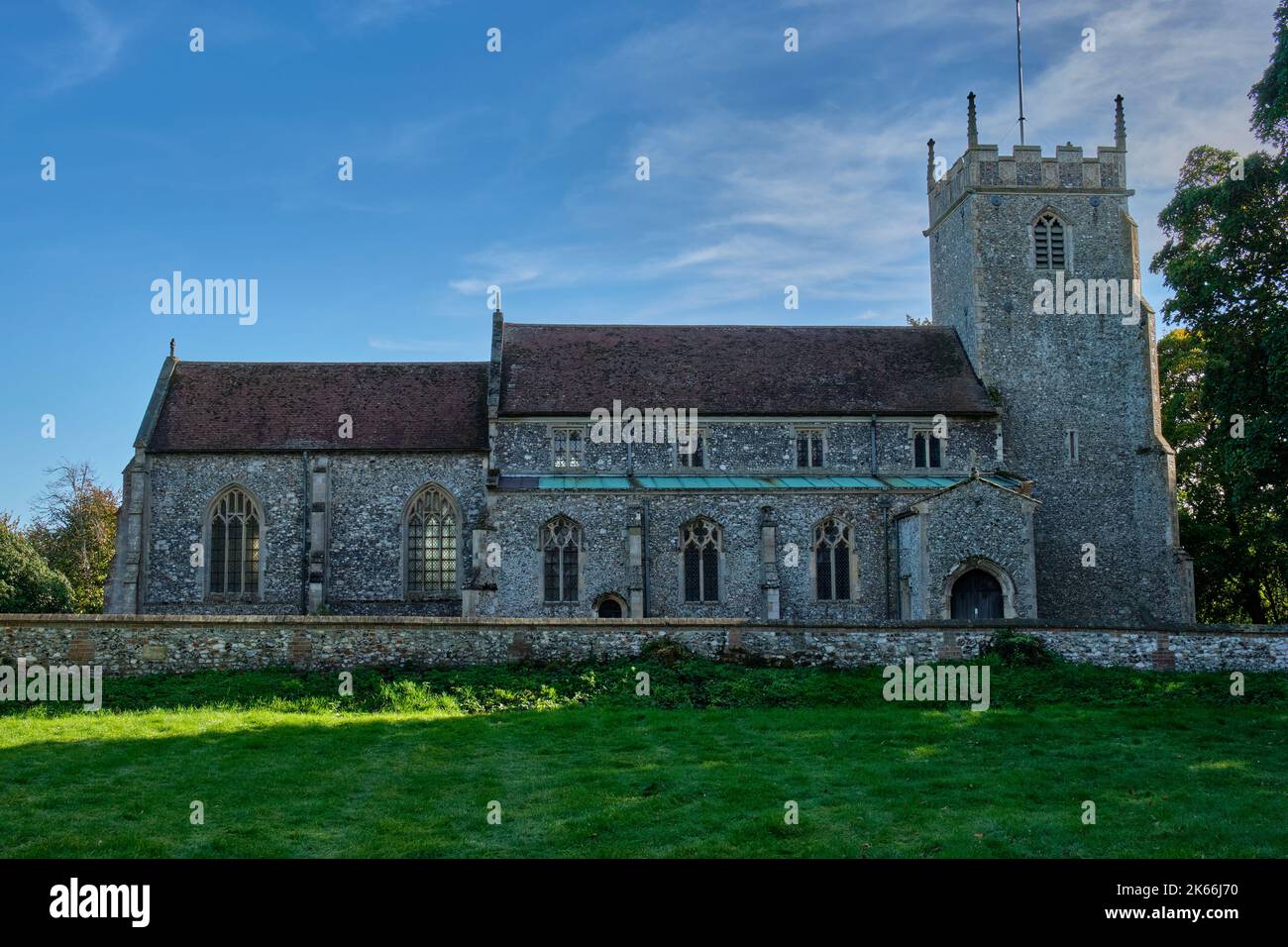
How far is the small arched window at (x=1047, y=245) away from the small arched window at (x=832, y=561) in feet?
40.7

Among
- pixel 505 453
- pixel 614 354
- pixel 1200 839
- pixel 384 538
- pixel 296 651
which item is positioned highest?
pixel 614 354

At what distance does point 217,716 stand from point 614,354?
21.4 metres

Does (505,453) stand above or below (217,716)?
above

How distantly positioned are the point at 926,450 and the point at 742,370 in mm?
6438

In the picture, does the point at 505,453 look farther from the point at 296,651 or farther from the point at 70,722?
the point at 70,722

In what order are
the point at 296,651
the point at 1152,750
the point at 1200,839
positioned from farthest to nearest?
the point at 296,651
the point at 1152,750
the point at 1200,839

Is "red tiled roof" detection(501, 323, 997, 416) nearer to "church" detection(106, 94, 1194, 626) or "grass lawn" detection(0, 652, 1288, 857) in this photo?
"church" detection(106, 94, 1194, 626)

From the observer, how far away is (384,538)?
111ft

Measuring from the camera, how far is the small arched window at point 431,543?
34.0 meters

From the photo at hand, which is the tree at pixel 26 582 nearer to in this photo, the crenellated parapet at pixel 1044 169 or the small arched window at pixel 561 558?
the small arched window at pixel 561 558

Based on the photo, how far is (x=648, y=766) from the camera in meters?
15.2

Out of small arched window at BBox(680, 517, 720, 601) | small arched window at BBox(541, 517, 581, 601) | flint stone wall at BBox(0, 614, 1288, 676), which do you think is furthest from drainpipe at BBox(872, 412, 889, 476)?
flint stone wall at BBox(0, 614, 1288, 676)

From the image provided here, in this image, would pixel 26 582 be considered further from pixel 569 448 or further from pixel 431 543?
pixel 569 448
